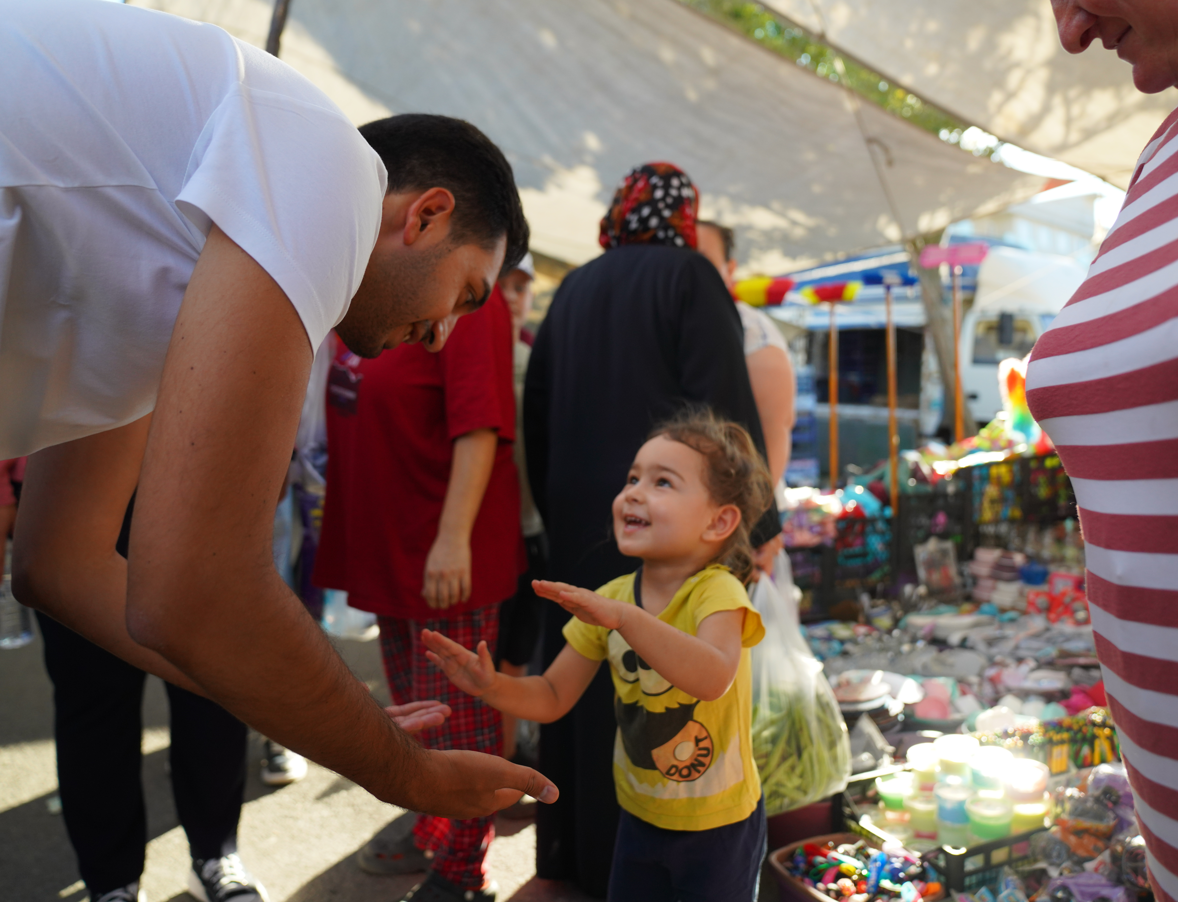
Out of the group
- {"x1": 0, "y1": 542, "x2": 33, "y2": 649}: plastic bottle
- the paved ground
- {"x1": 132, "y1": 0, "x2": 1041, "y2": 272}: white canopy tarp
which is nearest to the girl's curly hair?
the paved ground

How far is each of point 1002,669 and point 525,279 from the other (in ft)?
8.56

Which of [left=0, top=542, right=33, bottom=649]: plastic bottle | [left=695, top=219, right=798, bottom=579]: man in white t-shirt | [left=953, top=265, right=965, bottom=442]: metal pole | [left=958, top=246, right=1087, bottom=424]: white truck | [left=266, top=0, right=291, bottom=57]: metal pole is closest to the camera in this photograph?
[left=695, top=219, right=798, bottom=579]: man in white t-shirt

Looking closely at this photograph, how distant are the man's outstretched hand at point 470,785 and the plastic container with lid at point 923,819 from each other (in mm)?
1608

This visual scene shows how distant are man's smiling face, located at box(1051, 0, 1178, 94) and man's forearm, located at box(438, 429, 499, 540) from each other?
5.13 ft

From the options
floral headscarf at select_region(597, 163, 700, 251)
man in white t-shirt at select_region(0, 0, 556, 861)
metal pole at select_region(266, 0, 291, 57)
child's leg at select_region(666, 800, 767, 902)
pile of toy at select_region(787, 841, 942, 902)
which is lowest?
pile of toy at select_region(787, 841, 942, 902)

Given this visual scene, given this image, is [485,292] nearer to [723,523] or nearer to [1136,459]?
[723,523]

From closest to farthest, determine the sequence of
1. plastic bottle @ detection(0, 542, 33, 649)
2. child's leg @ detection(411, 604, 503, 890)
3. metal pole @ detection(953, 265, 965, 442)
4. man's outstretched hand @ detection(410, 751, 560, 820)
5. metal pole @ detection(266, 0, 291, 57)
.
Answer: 1. man's outstretched hand @ detection(410, 751, 560, 820)
2. child's leg @ detection(411, 604, 503, 890)
3. metal pole @ detection(266, 0, 291, 57)
4. plastic bottle @ detection(0, 542, 33, 649)
5. metal pole @ detection(953, 265, 965, 442)

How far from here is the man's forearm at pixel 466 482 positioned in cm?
226

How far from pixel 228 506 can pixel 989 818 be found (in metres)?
2.13

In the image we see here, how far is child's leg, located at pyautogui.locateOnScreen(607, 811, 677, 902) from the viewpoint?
1.61 metres

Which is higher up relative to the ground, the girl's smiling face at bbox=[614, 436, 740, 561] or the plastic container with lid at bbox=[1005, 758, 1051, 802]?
the girl's smiling face at bbox=[614, 436, 740, 561]

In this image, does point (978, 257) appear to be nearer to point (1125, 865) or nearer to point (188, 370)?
point (1125, 865)

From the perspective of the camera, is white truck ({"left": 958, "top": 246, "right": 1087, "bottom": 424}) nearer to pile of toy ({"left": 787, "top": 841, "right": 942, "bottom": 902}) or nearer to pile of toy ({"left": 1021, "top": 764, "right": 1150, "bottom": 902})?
pile of toy ({"left": 1021, "top": 764, "right": 1150, "bottom": 902})

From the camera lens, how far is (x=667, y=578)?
170 centimetres
